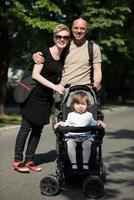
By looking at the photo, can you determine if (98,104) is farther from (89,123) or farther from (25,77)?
(25,77)

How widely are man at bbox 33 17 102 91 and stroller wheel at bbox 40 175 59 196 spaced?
141 cm

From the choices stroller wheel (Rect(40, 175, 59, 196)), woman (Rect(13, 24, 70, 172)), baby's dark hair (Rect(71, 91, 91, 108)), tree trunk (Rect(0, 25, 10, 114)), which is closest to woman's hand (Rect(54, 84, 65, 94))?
baby's dark hair (Rect(71, 91, 91, 108))

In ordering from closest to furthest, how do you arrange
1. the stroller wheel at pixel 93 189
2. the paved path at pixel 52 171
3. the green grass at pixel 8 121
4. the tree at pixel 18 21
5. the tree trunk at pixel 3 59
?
the stroller wheel at pixel 93 189 → the paved path at pixel 52 171 → the green grass at pixel 8 121 → the tree at pixel 18 21 → the tree trunk at pixel 3 59

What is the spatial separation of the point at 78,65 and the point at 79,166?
137 centimetres

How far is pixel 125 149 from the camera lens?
1209cm

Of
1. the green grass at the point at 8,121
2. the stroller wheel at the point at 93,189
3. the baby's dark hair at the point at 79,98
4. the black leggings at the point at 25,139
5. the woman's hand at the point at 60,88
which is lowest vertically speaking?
the green grass at the point at 8,121

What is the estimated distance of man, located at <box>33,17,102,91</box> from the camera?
7789 mm

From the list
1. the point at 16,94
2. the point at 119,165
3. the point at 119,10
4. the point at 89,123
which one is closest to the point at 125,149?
the point at 119,165

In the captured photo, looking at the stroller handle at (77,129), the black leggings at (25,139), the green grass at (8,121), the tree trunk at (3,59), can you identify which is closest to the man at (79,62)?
the stroller handle at (77,129)

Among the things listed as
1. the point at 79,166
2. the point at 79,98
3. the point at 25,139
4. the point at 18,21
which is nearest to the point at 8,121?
the point at 18,21

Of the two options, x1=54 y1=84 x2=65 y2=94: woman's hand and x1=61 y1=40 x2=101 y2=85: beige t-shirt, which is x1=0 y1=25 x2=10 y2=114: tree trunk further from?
x1=54 y1=84 x2=65 y2=94: woman's hand

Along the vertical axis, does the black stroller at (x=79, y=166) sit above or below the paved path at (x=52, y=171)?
above

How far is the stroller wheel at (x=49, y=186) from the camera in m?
7.10

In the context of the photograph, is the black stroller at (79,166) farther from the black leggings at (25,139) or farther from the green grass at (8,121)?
the green grass at (8,121)
